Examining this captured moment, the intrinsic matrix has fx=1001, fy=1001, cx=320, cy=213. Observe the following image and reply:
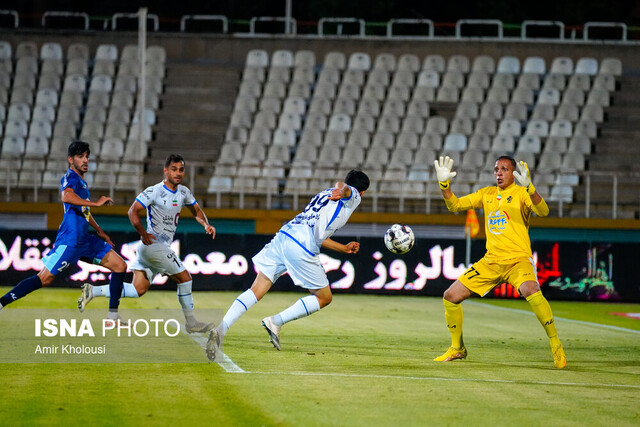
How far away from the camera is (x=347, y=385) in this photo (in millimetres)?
8375

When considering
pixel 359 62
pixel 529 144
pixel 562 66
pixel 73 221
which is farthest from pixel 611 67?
pixel 73 221

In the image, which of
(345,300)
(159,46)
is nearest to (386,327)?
(345,300)

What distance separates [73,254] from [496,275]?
475 centimetres

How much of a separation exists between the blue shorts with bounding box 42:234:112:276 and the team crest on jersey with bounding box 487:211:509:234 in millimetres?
4525

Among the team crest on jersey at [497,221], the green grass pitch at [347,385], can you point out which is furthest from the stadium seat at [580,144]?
the team crest on jersey at [497,221]

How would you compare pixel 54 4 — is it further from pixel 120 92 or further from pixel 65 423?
pixel 65 423

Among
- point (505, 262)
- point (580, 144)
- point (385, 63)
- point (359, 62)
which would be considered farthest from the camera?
point (359, 62)

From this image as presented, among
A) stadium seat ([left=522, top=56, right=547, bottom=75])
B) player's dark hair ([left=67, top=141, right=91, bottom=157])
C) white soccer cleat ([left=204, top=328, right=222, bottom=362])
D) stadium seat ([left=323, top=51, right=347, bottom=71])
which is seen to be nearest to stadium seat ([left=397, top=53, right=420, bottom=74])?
stadium seat ([left=323, top=51, right=347, bottom=71])

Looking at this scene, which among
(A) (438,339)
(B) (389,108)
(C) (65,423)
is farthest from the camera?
(B) (389,108)

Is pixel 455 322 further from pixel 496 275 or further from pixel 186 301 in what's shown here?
pixel 186 301

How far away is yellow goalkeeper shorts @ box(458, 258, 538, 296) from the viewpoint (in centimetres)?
1032

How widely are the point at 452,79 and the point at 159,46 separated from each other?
999 cm

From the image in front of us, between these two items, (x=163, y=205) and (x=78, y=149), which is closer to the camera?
(x=78, y=149)

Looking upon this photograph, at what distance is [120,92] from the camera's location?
1222 inches
